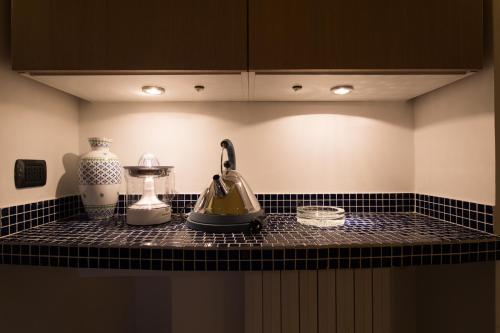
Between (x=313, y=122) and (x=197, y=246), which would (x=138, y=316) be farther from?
(x=313, y=122)

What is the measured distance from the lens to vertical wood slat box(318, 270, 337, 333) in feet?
2.42

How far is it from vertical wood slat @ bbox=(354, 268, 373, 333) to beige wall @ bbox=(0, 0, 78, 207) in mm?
1044

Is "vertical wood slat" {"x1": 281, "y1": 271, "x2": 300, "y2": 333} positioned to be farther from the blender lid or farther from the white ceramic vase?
the white ceramic vase

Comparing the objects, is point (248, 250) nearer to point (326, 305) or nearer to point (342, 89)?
point (326, 305)

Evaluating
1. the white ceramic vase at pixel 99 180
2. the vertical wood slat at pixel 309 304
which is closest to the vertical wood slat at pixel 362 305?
the vertical wood slat at pixel 309 304

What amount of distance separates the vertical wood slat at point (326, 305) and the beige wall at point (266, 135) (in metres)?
0.38

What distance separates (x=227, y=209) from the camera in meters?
0.76

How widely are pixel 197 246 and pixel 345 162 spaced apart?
698 millimetres

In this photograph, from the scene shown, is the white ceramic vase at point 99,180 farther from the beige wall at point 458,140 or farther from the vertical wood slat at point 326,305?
the beige wall at point 458,140

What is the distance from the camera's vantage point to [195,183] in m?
1.03

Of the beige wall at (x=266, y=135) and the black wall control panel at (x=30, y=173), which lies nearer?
the black wall control panel at (x=30, y=173)
